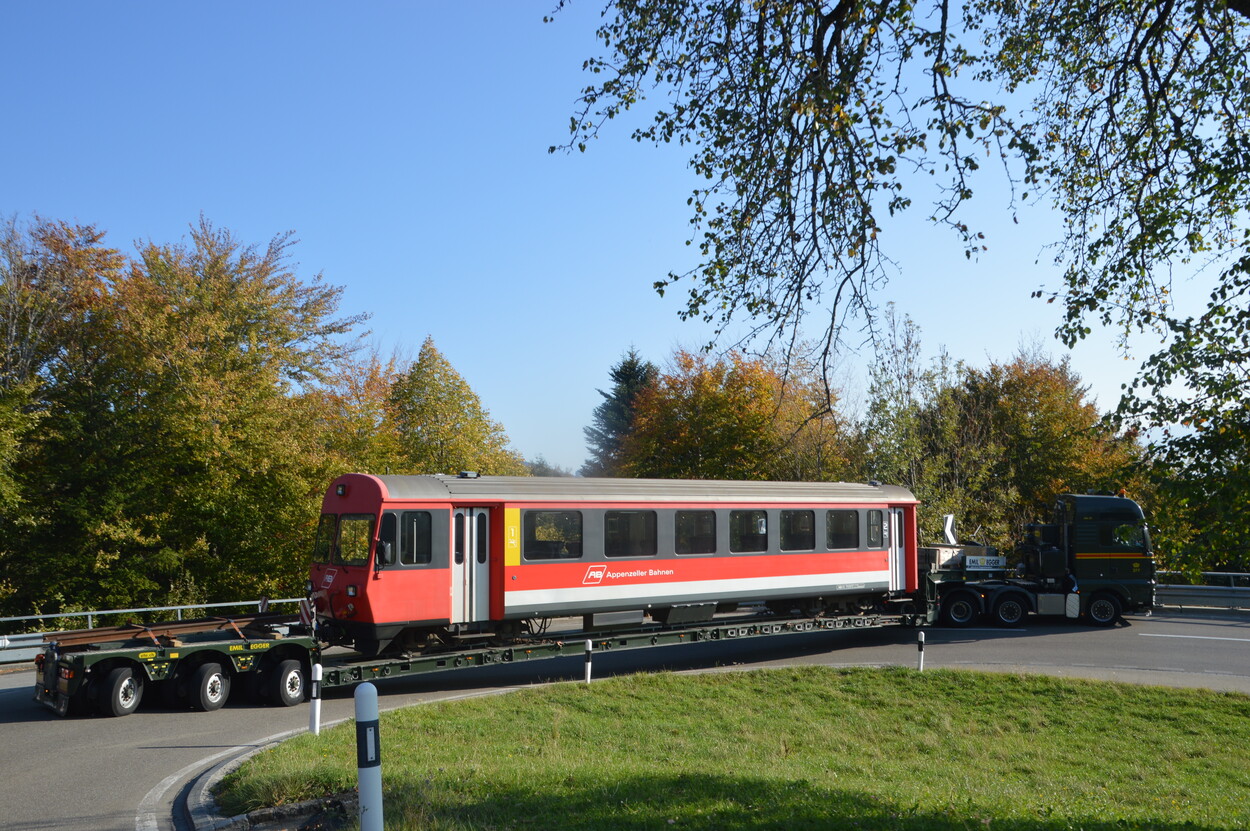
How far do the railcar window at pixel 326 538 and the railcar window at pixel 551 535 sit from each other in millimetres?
2935

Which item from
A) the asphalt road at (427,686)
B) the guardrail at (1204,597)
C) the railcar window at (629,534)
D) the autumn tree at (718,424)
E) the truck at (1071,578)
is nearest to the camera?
the asphalt road at (427,686)

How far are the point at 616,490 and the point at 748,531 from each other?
3.11 metres

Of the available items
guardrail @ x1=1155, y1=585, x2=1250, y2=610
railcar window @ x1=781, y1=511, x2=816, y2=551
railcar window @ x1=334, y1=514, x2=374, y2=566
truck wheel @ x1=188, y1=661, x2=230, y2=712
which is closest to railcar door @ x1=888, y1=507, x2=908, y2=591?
railcar window @ x1=781, y1=511, x2=816, y2=551

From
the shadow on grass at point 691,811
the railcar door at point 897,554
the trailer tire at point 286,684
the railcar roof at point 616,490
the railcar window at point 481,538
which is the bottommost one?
the trailer tire at point 286,684

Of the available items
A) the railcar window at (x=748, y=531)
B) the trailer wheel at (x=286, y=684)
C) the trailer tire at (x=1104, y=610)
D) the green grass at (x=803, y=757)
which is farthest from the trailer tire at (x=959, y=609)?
the trailer wheel at (x=286, y=684)

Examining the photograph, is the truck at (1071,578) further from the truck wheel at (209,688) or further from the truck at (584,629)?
the truck wheel at (209,688)

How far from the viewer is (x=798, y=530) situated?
1864 cm

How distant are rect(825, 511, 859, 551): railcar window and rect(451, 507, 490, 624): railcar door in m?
7.65

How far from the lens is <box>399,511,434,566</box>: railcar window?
45.8 feet

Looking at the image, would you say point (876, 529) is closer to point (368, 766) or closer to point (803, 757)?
point (803, 757)

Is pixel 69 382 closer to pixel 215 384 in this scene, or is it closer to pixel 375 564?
pixel 215 384

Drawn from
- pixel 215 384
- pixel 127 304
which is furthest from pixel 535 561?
pixel 127 304

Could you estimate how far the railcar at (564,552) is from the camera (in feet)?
46.0

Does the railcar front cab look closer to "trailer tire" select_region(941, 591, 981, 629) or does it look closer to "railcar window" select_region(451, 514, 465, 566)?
"railcar window" select_region(451, 514, 465, 566)
